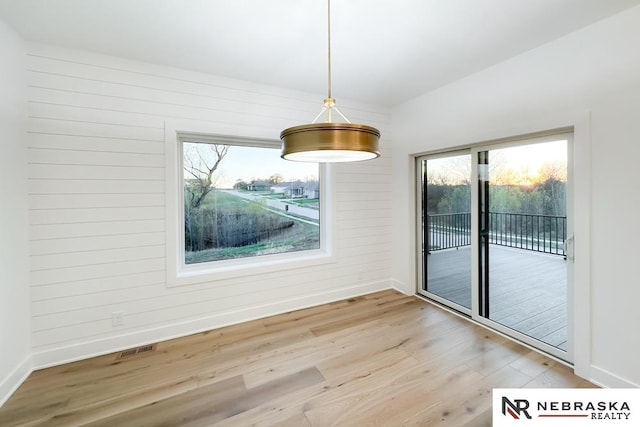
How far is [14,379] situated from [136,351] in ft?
2.59

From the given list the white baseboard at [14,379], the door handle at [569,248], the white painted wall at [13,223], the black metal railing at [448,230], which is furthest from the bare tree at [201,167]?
the door handle at [569,248]

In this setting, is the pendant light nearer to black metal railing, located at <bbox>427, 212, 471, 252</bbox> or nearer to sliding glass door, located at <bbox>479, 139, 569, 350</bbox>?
sliding glass door, located at <bbox>479, 139, 569, 350</bbox>

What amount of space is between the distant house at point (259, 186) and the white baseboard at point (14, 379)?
2503 mm

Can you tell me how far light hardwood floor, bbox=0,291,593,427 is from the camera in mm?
1810

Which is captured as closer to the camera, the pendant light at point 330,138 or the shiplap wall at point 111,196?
the pendant light at point 330,138

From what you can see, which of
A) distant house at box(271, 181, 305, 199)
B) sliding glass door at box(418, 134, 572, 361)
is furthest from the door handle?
distant house at box(271, 181, 305, 199)

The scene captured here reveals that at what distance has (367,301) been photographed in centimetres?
370

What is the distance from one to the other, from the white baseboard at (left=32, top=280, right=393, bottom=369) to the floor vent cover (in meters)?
0.05

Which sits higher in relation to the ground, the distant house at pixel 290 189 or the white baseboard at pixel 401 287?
the distant house at pixel 290 189

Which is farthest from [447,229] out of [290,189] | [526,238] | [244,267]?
[244,267]

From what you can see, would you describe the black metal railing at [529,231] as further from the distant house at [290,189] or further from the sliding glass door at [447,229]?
the distant house at [290,189]

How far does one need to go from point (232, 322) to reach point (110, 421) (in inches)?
54.1

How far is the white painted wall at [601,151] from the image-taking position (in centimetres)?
190

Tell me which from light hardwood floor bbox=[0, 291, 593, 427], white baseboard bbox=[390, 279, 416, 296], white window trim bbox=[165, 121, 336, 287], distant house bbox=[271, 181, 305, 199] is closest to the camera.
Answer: light hardwood floor bbox=[0, 291, 593, 427]
